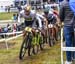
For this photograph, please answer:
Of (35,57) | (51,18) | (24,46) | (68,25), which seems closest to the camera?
(68,25)

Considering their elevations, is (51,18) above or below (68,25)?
below

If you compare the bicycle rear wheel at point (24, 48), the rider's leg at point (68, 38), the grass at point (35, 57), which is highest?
the rider's leg at point (68, 38)

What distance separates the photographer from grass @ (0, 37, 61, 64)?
8.12 meters

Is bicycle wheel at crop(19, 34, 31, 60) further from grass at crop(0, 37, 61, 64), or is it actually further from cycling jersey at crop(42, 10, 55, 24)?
cycling jersey at crop(42, 10, 55, 24)

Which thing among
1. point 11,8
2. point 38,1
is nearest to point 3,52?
point 38,1

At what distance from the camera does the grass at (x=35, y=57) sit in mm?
8125

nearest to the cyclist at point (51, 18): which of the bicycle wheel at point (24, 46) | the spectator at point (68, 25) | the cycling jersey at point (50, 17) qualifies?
the cycling jersey at point (50, 17)

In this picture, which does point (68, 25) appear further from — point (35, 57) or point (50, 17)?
point (50, 17)

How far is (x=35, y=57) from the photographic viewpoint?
868cm

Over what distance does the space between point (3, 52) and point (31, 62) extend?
5.41 ft

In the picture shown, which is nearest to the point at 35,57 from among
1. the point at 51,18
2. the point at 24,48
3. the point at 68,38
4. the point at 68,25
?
the point at 24,48

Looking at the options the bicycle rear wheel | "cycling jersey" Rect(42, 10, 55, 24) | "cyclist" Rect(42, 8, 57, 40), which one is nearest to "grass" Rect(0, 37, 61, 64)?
the bicycle rear wheel

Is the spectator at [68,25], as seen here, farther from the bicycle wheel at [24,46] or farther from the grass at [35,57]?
the bicycle wheel at [24,46]

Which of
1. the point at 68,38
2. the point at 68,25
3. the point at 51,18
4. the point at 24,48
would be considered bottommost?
the point at 24,48
